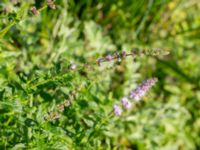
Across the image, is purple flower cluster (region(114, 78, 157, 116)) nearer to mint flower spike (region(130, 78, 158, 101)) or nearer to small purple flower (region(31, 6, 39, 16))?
mint flower spike (region(130, 78, 158, 101))

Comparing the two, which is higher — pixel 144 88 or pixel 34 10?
pixel 34 10

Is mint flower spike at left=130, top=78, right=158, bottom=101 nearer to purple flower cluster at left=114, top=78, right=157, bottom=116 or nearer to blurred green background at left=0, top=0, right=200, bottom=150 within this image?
purple flower cluster at left=114, top=78, right=157, bottom=116

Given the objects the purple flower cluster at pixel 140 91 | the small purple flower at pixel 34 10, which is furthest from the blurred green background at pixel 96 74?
the purple flower cluster at pixel 140 91

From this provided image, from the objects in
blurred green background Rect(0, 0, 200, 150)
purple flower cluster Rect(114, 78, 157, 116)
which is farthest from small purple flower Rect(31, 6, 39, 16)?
purple flower cluster Rect(114, 78, 157, 116)

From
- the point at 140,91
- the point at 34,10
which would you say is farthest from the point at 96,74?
the point at 34,10

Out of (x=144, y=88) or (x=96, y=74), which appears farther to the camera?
(x=96, y=74)

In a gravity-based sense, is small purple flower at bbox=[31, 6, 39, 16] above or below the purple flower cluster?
above

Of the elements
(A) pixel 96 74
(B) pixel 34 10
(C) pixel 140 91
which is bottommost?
(C) pixel 140 91

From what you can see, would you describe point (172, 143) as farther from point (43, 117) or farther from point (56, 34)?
point (43, 117)

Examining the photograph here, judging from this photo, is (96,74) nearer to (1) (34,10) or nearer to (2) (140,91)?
(2) (140,91)
